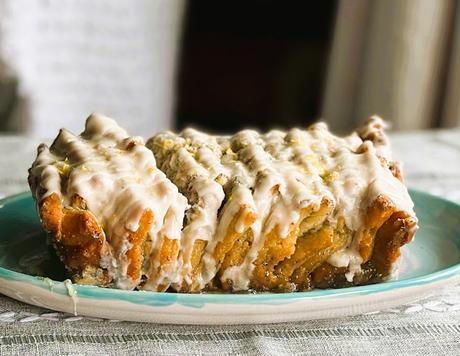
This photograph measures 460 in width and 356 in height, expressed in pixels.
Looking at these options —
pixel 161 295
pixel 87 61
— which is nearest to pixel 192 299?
pixel 161 295

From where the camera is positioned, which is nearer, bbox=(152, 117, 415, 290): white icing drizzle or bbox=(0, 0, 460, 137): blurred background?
bbox=(152, 117, 415, 290): white icing drizzle

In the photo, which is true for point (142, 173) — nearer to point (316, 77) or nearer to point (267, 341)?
point (267, 341)

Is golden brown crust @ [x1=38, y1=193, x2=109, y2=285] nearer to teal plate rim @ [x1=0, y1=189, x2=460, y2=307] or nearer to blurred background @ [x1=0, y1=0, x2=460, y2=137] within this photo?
teal plate rim @ [x1=0, y1=189, x2=460, y2=307]

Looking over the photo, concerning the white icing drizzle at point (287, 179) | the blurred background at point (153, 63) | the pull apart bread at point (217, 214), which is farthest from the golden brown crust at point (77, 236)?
the blurred background at point (153, 63)

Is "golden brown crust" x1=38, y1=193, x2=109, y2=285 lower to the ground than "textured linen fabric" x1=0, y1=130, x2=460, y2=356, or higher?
higher

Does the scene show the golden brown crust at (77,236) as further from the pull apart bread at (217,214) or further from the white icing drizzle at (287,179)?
the white icing drizzle at (287,179)

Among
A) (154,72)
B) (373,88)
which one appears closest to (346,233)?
(373,88)

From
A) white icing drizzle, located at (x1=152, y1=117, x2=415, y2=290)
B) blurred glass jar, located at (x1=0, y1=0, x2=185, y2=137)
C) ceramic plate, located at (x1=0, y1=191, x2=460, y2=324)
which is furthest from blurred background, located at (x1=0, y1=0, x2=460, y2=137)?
ceramic plate, located at (x1=0, y1=191, x2=460, y2=324)
